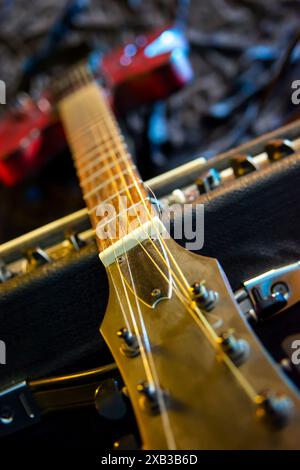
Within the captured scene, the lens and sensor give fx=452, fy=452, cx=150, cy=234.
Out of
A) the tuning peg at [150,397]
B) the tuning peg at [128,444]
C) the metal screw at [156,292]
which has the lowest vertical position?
the tuning peg at [128,444]

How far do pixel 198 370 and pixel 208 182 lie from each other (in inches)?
10.8

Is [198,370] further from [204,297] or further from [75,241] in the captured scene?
[75,241]

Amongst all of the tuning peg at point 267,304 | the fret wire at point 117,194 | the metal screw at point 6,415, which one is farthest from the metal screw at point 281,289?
the metal screw at point 6,415

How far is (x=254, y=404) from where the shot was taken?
1.14 ft

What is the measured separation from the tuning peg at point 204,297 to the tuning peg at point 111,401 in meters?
0.12

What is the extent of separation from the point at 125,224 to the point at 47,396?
0.22 metres

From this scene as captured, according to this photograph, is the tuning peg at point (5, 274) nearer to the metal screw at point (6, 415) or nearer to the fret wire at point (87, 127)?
the metal screw at point (6, 415)

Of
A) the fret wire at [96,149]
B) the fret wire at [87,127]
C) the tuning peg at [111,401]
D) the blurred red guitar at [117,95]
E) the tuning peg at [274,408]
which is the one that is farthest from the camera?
the blurred red guitar at [117,95]

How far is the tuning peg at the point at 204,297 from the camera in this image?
409 millimetres

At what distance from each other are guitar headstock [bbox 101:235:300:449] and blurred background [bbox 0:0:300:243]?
714 millimetres

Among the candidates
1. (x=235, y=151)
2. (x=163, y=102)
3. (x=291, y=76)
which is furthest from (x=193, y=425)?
Result: (x=163, y=102)

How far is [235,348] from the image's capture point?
371 mm
